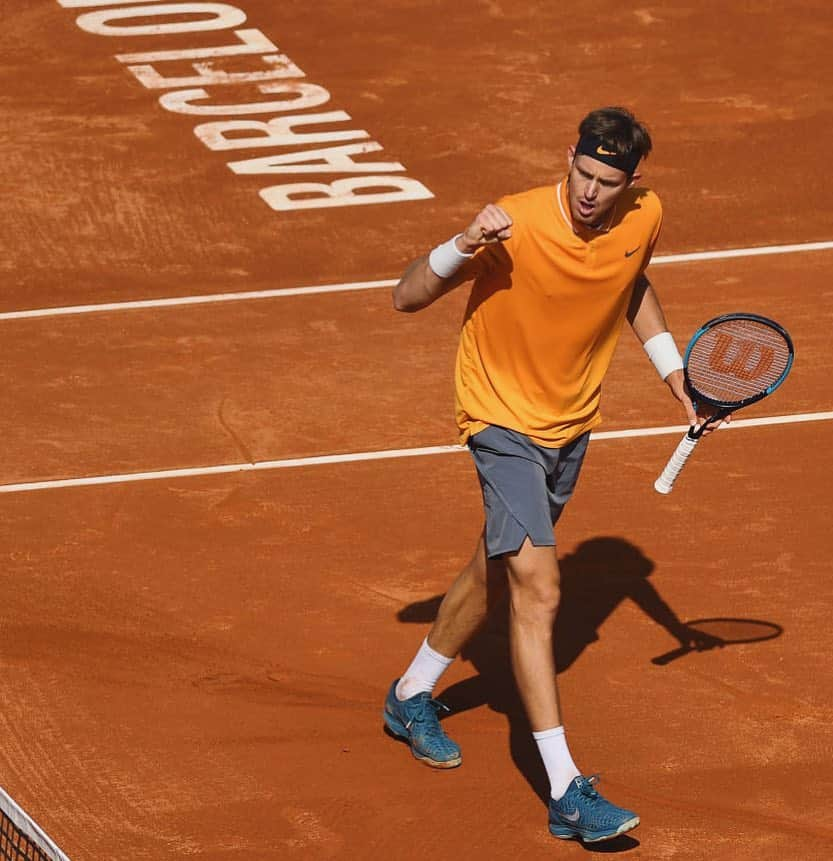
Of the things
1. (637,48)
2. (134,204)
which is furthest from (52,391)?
(637,48)

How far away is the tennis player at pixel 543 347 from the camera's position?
21.9 feet

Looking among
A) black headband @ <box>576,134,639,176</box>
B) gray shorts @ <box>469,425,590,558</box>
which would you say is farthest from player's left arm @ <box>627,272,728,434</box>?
black headband @ <box>576,134,639,176</box>

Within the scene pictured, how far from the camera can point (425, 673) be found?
7461 mm

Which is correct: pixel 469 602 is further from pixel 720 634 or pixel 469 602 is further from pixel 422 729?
pixel 720 634

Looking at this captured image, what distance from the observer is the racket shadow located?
7770 millimetres

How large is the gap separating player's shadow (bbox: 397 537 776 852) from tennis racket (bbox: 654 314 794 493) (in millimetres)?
1081

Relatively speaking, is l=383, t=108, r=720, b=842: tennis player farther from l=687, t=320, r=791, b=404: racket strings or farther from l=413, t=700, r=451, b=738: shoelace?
l=413, t=700, r=451, b=738: shoelace

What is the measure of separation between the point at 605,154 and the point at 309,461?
3965 millimetres

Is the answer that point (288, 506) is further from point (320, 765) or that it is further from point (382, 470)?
point (320, 765)

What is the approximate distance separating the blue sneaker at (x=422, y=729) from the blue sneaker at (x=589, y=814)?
2.11 feet

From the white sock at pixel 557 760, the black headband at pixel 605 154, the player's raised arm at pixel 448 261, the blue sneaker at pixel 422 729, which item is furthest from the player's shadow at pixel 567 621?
the black headband at pixel 605 154

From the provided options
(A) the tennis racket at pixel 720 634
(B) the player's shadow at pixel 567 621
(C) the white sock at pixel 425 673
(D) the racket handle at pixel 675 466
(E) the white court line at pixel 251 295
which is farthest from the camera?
(E) the white court line at pixel 251 295

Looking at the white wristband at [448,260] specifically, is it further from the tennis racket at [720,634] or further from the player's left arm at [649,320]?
the tennis racket at [720,634]

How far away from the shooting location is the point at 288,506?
9617 millimetres
